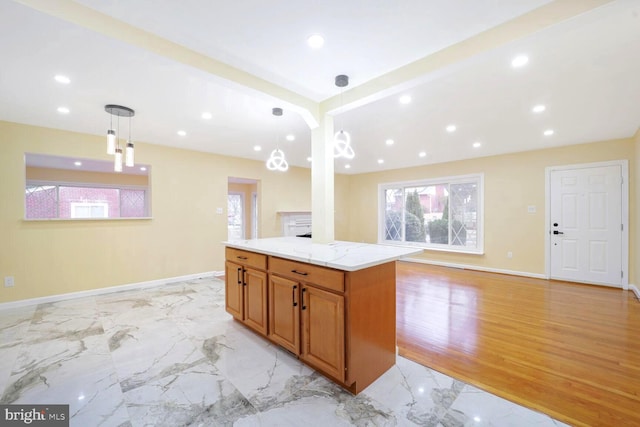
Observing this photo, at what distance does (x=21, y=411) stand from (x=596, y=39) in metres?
4.50

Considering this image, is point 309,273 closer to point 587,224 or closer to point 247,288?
point 247,288

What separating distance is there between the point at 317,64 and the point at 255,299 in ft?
7.15

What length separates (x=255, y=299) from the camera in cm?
258

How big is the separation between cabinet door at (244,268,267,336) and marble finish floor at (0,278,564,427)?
0.17 m

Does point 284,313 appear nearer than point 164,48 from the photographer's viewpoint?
No

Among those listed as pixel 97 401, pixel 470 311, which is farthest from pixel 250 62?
pixel 470 311

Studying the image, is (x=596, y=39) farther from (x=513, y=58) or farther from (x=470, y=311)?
(x=470, y=311)

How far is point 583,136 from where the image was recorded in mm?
4141

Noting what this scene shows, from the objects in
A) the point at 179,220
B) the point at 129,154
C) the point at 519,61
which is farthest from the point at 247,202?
the point at 519,61

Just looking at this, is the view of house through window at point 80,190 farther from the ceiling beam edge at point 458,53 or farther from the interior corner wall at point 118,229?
the ceiling beam edge at point 458,53

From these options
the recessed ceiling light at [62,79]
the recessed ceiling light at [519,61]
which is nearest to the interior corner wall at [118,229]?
the recessed ceiling light at [62,79]

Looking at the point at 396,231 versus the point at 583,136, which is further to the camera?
the point at 396,231

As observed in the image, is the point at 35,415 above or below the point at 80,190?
below

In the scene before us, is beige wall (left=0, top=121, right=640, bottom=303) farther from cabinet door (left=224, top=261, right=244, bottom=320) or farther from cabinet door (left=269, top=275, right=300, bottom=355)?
cabinet door (left=269, top=275, right=300, bottom=355)
